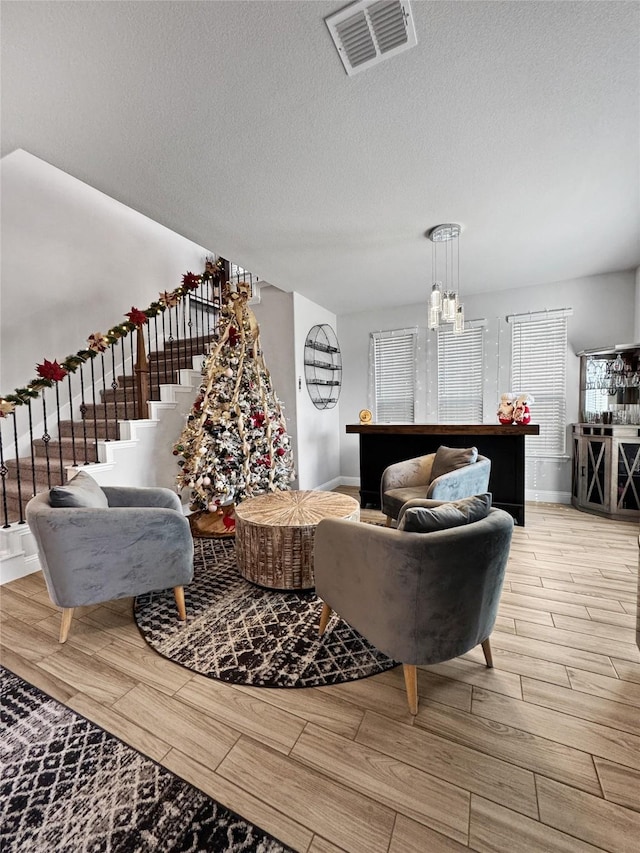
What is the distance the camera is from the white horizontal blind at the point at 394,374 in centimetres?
523

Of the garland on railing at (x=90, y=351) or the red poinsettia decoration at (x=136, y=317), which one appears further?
the red poinsettia decoration at (x=136, y=317)

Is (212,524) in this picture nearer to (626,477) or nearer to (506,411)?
(506,411)

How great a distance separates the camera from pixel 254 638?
6.54 feet

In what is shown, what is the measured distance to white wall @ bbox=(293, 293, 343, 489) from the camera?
4.68 metres

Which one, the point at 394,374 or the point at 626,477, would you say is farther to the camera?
the point at 394,374

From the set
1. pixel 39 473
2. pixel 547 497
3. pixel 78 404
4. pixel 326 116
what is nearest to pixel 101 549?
pixel 39 473

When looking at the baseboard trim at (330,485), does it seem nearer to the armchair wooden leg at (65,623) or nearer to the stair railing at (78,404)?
the stair railing at (78,404)

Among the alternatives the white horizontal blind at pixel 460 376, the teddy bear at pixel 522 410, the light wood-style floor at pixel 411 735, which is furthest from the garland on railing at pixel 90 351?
the teddy bear at pixel 522 410

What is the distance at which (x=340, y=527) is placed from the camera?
172 cm

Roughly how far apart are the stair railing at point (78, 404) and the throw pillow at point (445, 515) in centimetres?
295

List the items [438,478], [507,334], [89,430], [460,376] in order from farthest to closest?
[460,376] → [507,334] → [89,430] → [438,478]

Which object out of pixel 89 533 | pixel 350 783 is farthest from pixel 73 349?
pixel 350 783

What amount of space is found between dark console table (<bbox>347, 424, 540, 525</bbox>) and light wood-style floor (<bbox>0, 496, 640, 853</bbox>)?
67.4 inches

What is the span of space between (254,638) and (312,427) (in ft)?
10.6
